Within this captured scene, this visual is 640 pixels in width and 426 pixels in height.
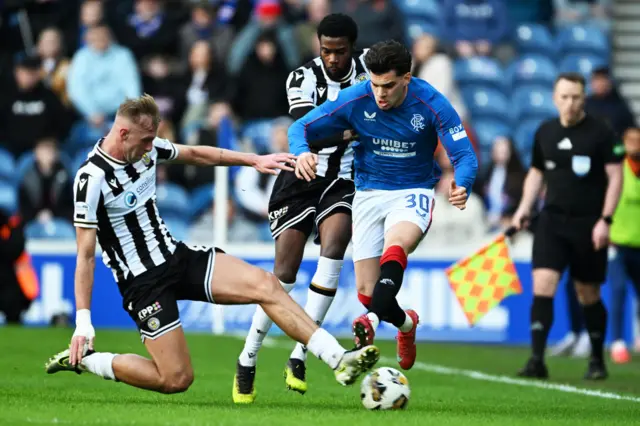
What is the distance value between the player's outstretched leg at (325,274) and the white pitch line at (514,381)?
230 cm

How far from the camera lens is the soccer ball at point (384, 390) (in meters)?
7.99

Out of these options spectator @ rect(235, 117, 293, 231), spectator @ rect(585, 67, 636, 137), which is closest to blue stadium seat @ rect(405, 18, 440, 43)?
spectator @ rect(585, 67, 636, 137)

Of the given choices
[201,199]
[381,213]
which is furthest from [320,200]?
[201,199]

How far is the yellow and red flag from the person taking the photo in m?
11.8

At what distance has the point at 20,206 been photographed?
17.8 meters

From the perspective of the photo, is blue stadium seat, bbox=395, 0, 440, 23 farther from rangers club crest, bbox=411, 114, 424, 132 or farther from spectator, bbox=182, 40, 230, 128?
rangers club crest, bbox=411, 114, 424, 132

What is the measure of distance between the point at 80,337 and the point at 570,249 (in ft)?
18.9

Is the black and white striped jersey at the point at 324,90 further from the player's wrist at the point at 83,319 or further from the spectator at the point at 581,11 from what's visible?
the spectator at the point at 581,11

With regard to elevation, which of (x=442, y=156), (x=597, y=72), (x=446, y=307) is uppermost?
(x=597, y=72)

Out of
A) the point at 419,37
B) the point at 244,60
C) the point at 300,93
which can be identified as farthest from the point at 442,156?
the point at 300,93

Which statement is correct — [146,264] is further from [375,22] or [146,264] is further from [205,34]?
[205,34]

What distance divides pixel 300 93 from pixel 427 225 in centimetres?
139

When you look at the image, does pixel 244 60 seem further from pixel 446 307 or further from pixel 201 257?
pixel 201 257

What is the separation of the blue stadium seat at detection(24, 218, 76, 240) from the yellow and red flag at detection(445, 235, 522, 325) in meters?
7.18
